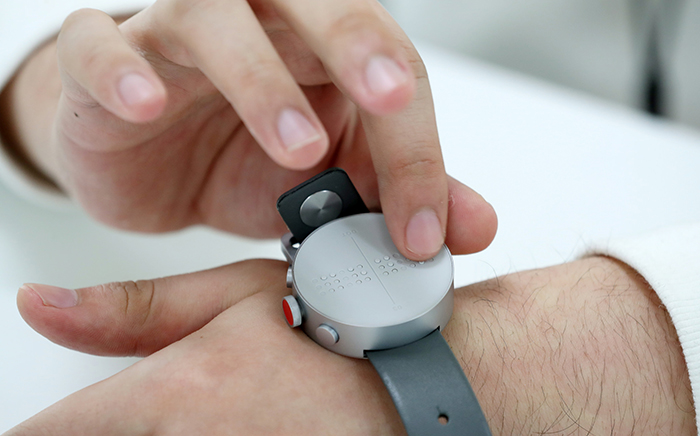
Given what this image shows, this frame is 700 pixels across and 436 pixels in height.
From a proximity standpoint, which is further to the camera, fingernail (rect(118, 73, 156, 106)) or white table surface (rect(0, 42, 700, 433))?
white table surface (rect(0, 42, 700, 433))

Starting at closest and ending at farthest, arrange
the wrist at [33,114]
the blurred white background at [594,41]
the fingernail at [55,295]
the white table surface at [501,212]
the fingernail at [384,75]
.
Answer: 1. the fingernail at [384,75]
2. the fingernail at [55,295]
3. the white table surface at [501,212]
4. the wrist at [33,114]
5. the blurred white background at [594,41]

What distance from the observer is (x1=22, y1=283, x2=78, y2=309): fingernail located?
440mm

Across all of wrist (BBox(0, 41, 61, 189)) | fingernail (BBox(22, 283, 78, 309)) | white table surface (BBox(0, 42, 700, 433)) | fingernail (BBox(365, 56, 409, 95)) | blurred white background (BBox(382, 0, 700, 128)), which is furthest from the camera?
blurred white background (BBox(382, 0, 700, 128))

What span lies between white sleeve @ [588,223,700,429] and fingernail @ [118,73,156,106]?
0.49 metres

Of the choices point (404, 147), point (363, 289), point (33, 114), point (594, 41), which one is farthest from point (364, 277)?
point (594, 41)

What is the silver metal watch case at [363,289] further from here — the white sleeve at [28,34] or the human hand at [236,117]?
the white sleeve at [28,34]

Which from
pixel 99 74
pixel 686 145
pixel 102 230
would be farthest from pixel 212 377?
pixel 686 145

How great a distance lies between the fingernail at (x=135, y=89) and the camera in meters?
0.37

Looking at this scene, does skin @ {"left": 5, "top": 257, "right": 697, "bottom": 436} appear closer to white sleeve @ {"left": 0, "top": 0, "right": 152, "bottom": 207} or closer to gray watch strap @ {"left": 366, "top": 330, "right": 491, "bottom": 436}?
gray watch strap @ {"left": 366, "top": 330, "right": 491, "bottom": 436}

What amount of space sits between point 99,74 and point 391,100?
23 cm

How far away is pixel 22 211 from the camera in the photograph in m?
0.84

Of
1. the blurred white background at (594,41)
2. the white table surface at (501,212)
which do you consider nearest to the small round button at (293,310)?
the white table surface at (501,212)

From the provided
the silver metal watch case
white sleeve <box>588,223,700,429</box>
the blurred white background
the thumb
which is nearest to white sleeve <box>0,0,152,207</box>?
the thumb

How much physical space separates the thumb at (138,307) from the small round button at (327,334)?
0.11m
